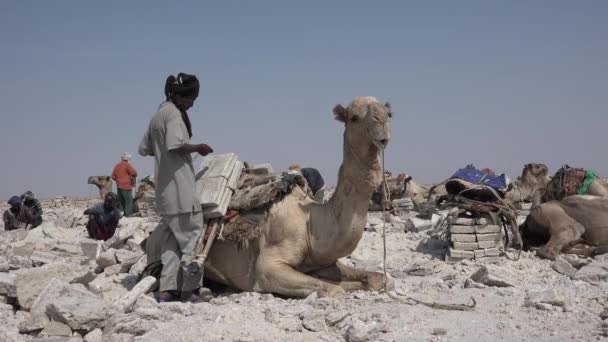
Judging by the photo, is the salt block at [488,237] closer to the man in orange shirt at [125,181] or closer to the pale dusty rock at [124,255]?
the pale dusty rock at [124,255]

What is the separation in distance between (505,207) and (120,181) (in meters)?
10.7

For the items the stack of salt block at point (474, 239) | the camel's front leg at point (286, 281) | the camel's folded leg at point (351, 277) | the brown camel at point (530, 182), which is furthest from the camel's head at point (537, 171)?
the camel's front leg at point (286, 281)

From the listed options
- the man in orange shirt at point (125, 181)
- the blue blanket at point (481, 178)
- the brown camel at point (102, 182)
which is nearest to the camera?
the blue blanket at point (481, 178)

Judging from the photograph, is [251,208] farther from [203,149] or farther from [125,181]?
[125,181]

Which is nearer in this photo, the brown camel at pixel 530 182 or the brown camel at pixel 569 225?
the brown camel at pixel 569 225

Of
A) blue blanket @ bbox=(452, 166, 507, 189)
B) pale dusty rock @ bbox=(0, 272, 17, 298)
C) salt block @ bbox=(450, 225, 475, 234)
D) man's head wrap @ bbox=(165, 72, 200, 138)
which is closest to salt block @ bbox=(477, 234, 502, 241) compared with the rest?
salt block @ bbox=(450, 225, 475, 234)

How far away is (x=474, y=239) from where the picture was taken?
8.57 meters

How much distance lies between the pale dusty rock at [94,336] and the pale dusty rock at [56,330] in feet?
0.58

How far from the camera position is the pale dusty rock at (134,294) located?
17.3ft

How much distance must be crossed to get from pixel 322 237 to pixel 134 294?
1.83m

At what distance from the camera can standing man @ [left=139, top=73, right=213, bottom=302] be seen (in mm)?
5840

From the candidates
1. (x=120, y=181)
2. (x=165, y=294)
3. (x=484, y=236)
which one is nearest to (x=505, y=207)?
(x=484, y=236)

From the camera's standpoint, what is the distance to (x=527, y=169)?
13141 millimetres

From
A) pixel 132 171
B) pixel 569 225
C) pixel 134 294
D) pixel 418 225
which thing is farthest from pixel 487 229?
pixel 132 171
